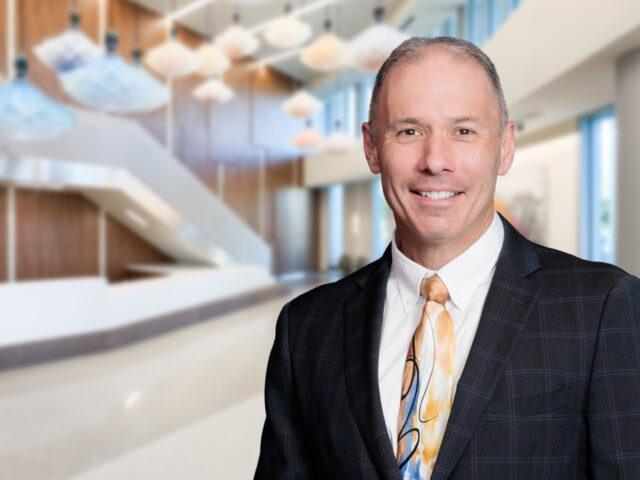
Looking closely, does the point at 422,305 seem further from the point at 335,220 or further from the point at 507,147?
the point at 335,220

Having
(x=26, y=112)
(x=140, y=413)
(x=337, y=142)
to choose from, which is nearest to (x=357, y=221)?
(x=337, y=142)

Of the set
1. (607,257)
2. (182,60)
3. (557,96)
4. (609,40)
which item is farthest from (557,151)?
(182,60)

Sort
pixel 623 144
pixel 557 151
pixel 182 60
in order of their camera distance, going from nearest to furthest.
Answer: pixel 623 144
pixel 182 60
pixel 557 151

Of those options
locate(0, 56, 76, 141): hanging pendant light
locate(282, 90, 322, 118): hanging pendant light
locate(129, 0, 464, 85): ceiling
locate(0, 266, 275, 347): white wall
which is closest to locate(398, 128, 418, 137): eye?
locate(0, 56, 76, 141): hanging pendant light

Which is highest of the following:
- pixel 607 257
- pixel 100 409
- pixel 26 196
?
pixel 26 196

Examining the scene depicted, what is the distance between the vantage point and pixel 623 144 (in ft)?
18.3

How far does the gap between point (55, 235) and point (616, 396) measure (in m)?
13.4

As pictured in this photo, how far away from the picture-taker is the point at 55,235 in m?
12.9

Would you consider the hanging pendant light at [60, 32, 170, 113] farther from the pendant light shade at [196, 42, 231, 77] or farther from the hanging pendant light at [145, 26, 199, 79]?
the pendant light shade at [196, 42, 231, 77]

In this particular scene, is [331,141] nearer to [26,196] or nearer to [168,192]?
[168,192]

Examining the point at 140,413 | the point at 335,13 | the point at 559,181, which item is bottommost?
the point at 140,413

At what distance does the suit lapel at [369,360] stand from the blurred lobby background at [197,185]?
2.50 meters

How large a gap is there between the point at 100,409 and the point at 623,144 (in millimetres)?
5348

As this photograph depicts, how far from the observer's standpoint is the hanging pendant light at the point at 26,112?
6.39 metres
